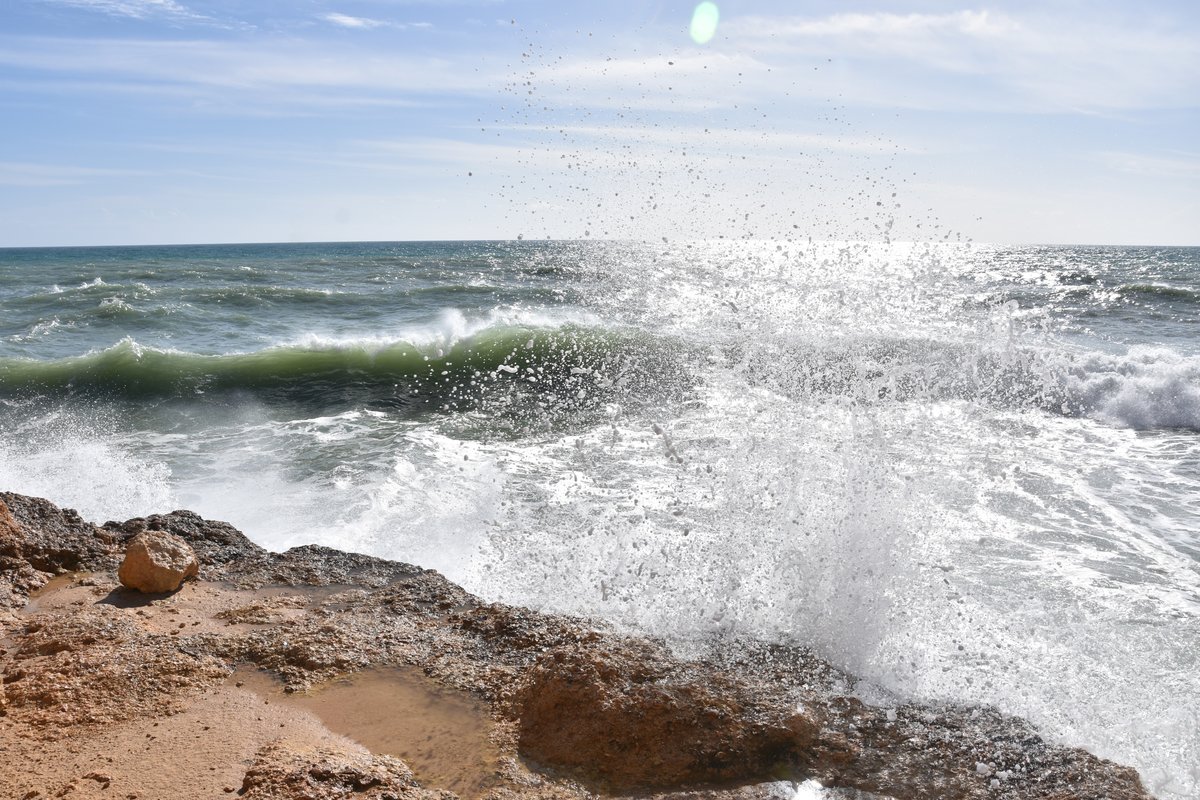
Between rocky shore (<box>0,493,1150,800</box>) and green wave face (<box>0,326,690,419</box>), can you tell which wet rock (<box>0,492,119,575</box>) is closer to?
rocky shore (<box>0,493,1150,800</box>)

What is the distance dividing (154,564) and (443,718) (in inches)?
75.5

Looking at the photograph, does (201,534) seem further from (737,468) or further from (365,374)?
(365,374)

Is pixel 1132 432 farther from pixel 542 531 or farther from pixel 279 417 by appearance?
pixel 279 417

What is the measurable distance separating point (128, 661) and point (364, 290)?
21850 millimetres

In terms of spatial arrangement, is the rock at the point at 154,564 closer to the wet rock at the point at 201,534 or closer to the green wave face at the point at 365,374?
the wet rock at the point at 201,534

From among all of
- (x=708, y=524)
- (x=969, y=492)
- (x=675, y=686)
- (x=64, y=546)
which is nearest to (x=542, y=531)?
(x=708, y=524)

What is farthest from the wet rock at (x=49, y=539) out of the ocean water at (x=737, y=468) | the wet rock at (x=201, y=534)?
the ocean water at (x=737, y=468)

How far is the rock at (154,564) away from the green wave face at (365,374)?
6.05 metres

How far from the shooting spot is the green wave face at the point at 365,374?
420 inches

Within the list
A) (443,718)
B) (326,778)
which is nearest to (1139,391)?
(443,718)

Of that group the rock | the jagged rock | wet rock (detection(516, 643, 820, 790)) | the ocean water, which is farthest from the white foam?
the rock

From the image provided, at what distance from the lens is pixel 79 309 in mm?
17625

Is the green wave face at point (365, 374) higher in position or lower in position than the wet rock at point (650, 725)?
higher

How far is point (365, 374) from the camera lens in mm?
11977
